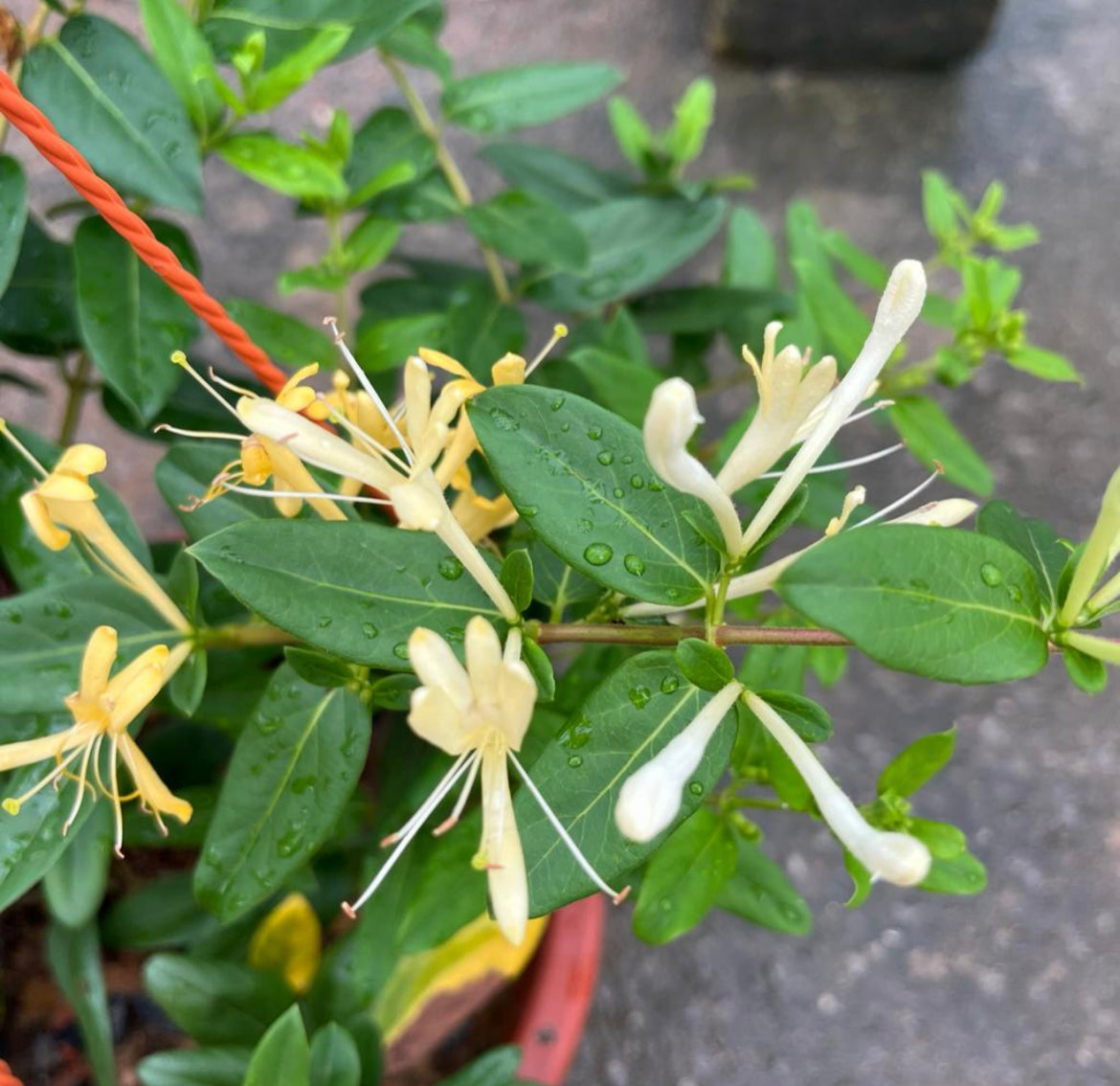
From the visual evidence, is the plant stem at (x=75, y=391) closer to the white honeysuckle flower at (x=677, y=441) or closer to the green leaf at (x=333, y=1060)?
the green leaf at (x=333, y=1060)

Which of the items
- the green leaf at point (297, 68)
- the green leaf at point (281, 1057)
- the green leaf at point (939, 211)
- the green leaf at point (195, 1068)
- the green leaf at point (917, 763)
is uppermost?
the green leaf at point (297, 68)

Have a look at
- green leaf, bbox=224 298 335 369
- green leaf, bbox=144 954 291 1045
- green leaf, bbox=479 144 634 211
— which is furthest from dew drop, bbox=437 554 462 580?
green leaf, bbox=479 144 634 211

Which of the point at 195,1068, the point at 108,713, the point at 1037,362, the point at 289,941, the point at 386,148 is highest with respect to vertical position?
the point at 386,148

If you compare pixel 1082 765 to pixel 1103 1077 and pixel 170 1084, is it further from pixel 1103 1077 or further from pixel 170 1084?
pixel 170 1084

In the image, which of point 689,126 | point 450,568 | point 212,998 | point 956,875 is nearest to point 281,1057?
point 212,998

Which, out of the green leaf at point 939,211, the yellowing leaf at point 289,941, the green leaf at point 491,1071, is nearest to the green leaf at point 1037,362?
the green leaf at point 939,211

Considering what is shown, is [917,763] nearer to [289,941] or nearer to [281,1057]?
[281,1057]

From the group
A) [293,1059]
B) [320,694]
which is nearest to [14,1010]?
[293,1059]
